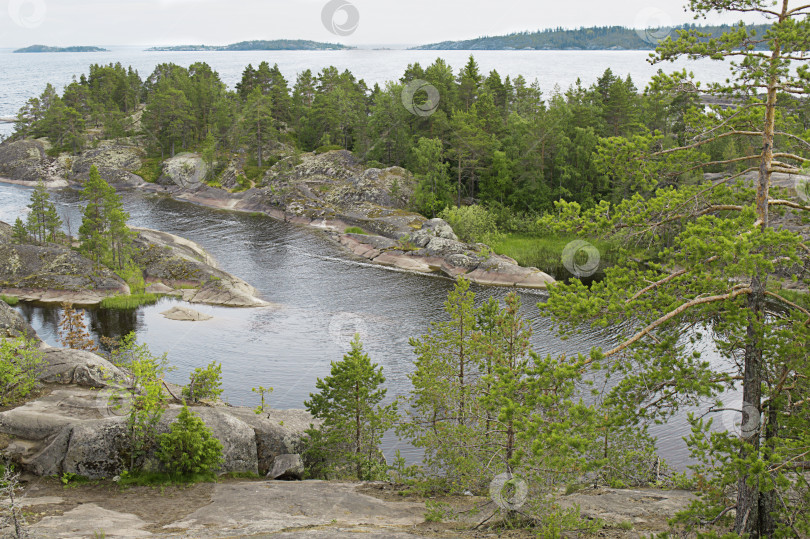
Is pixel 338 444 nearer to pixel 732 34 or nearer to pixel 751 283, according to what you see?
pixel 751 283

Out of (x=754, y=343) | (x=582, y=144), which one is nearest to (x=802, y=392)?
(x=754, y=343)

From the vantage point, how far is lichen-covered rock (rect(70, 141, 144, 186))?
372ft

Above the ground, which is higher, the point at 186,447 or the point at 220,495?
the point at 186,447

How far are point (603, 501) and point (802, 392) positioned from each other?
25.2ft

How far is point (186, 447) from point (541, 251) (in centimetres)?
5861

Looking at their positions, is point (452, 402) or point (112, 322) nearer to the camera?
point (452, 402)

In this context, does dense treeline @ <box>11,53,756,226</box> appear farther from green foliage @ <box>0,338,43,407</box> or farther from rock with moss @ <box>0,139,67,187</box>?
green foliage @ <box>0,338,43,407</box>

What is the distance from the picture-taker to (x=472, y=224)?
7788 centimetres

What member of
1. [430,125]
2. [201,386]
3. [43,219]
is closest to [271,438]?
[201,386]

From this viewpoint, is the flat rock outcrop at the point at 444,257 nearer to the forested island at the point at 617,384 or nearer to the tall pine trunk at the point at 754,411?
the forested island at the point at 617,384

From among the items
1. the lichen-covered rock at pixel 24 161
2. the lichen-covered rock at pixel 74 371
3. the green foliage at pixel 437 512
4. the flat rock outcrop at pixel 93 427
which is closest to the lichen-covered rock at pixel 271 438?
the flat rock outcrop at pixel 93 427

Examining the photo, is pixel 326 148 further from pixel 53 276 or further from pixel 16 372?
pixel 16 372

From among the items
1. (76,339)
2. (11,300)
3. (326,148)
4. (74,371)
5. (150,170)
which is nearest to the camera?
(74,371)

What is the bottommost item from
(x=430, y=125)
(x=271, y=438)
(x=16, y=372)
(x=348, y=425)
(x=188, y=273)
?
(x=188, y=273)
